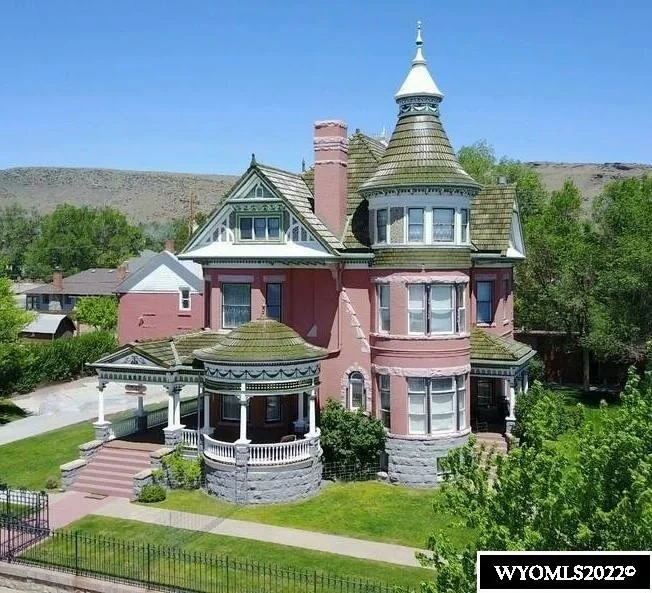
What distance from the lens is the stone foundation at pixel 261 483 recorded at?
23844 millimetres

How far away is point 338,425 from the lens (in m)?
26.0

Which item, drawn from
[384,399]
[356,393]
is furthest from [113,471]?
[384,399]

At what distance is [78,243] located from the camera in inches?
4798

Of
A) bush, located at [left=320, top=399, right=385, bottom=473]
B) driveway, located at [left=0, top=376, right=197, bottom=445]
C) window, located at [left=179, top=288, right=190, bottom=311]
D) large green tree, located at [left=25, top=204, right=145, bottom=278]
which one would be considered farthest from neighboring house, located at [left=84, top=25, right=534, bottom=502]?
large green tree, located at [left=25, top=204, right=145, bottom=278]

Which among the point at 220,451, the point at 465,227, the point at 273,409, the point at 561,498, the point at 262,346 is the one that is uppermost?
the point at 465,227

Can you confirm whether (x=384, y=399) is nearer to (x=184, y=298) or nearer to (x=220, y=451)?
(x=220, y=451)

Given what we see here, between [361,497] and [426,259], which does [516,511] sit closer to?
[361,497]

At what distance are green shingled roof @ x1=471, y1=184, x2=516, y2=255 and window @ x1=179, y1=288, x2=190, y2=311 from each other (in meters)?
23.7

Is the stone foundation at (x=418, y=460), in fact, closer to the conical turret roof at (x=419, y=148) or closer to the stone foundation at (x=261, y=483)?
the stone foundation at (x=261, y=483)

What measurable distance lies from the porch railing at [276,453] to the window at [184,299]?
25.6 m

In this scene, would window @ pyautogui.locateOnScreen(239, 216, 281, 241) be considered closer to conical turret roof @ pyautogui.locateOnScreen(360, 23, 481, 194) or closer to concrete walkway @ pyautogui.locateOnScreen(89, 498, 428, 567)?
conical turret roof @ pyautogui.locateOnScreen(360, 23, 481, 194)

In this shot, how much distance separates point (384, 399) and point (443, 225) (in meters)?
6.64

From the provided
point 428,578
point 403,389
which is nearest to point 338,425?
point 403,389

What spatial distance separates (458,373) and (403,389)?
2.09 metres
